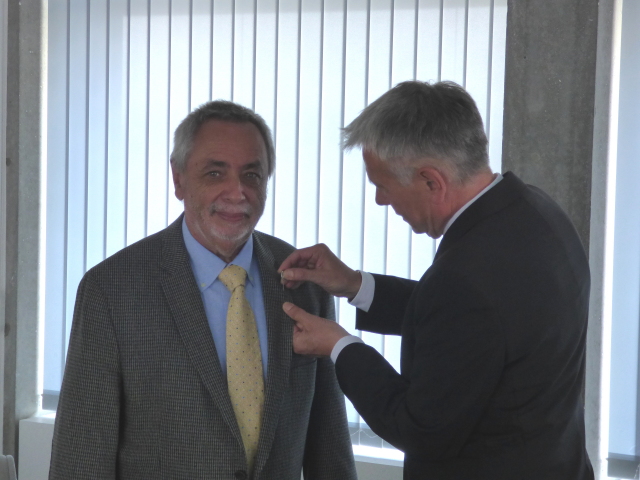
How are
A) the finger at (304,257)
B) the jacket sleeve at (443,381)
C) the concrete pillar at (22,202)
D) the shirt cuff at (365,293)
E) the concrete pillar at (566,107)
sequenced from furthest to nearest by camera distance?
1. the concrete pillar at (22,202)
2. the concrete pillar at (566,107)
3. the shirt cuff at (365,293)
4. the finger at (304,257)
5. the jacket sleeve at (443,381)

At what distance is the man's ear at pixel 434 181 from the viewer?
161 centimetres

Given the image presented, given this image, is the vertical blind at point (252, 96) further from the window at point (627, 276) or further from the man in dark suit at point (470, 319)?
the man in dark suit at point (470, 319)

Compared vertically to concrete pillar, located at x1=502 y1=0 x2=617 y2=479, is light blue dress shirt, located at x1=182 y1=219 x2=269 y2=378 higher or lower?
lower

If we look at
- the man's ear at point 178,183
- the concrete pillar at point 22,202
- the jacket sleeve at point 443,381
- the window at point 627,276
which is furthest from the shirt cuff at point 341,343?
the concrete pillar at point 22,202

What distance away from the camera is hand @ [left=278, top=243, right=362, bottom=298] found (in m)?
1.97

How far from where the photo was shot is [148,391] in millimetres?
1756

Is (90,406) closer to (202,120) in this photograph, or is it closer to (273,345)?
(273,345)

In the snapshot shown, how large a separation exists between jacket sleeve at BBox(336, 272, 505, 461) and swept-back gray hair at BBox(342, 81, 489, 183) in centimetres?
29

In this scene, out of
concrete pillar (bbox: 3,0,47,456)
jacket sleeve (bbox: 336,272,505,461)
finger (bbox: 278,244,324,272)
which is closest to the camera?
jacket sleeve (bbox: 336,272,505,461)

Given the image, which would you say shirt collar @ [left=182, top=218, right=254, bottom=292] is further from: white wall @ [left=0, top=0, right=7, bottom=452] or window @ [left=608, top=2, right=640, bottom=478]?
white wall @ [left=0, top=0, right=7, bottom=452]

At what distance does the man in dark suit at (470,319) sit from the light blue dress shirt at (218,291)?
0.29m

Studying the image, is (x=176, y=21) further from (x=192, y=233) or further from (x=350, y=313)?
(x=192, y=233)

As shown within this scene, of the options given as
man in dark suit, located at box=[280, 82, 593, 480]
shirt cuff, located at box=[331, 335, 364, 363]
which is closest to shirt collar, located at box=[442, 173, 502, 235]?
man in dark suit, located at box=[280, 82, 593, 480]

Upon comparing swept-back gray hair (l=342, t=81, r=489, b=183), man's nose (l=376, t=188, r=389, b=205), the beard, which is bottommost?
the beard
